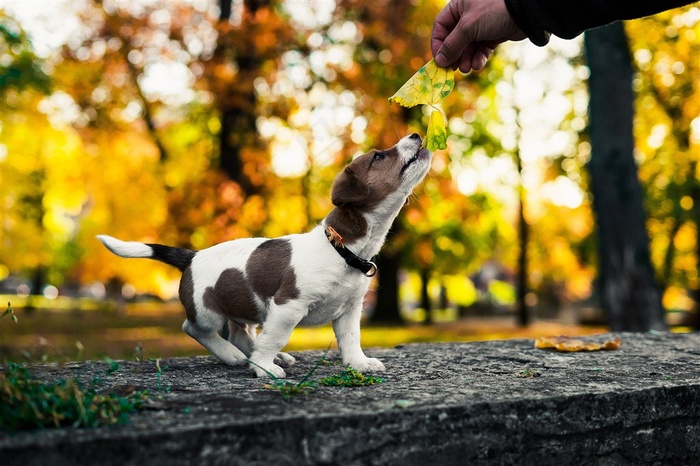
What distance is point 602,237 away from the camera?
9.65 meters

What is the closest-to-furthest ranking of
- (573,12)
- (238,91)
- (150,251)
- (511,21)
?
(573,12)
(511,21)
(150,251)
(238,91)

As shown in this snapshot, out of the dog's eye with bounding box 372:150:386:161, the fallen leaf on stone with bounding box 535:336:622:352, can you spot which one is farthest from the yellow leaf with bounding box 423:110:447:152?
the fallen leaf on stone with bounding box 535:336:622:352

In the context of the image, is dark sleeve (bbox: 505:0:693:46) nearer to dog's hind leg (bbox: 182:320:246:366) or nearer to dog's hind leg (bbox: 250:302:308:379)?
dog's hind leg (bbox: 250:302:308:379)

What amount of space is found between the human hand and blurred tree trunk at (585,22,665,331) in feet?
20.6

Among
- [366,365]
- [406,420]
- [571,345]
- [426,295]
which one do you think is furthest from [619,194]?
[426,295]

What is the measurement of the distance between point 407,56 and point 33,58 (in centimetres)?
681

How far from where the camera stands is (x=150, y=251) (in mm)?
4008

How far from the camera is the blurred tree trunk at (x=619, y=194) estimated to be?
30.9 ft

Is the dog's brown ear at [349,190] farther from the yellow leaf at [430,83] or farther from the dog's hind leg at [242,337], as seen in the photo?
the dog's hind leg at [242,337]

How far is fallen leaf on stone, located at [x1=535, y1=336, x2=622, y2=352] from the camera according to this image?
4.74m

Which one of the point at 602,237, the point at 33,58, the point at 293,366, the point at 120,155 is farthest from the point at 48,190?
the point at 293,366

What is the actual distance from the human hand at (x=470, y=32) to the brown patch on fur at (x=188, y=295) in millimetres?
1878

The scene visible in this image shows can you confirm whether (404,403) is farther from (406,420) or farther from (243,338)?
(243,338)

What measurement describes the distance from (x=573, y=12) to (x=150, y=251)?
2622 mm
